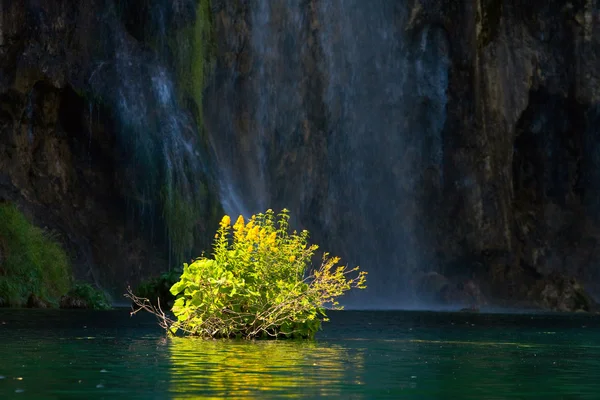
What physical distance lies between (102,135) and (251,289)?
30.5 meters

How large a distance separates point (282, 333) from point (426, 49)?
41452mm

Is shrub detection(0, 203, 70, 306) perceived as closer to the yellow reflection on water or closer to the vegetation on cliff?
the vegetation on cliff

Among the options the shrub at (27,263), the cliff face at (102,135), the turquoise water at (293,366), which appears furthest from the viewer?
the cliff face at (102,135)

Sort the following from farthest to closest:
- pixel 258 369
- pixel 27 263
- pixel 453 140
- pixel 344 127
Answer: pixel 453 140, pixel 344 127, pixel 27 263, pixel 258 369

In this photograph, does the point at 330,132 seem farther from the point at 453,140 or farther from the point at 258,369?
the point at 258,369

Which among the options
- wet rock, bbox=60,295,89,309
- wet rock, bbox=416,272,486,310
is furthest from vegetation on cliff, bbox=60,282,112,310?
wet rock, bbox=416,272,486,310

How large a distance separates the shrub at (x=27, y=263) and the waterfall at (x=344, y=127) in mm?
10285

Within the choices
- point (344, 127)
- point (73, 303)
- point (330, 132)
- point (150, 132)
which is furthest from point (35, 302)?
point (344, 127)

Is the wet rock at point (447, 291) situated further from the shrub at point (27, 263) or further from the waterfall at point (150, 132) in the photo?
the shrub at point (27, 263)

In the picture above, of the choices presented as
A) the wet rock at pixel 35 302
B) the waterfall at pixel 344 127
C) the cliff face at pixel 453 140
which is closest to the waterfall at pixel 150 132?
the waterfall at pixel 344 127

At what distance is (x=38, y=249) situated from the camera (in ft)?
143

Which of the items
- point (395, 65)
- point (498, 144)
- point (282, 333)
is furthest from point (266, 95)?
point (282, 333)

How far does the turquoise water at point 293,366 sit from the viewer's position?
1163cm

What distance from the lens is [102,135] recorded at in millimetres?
50156
